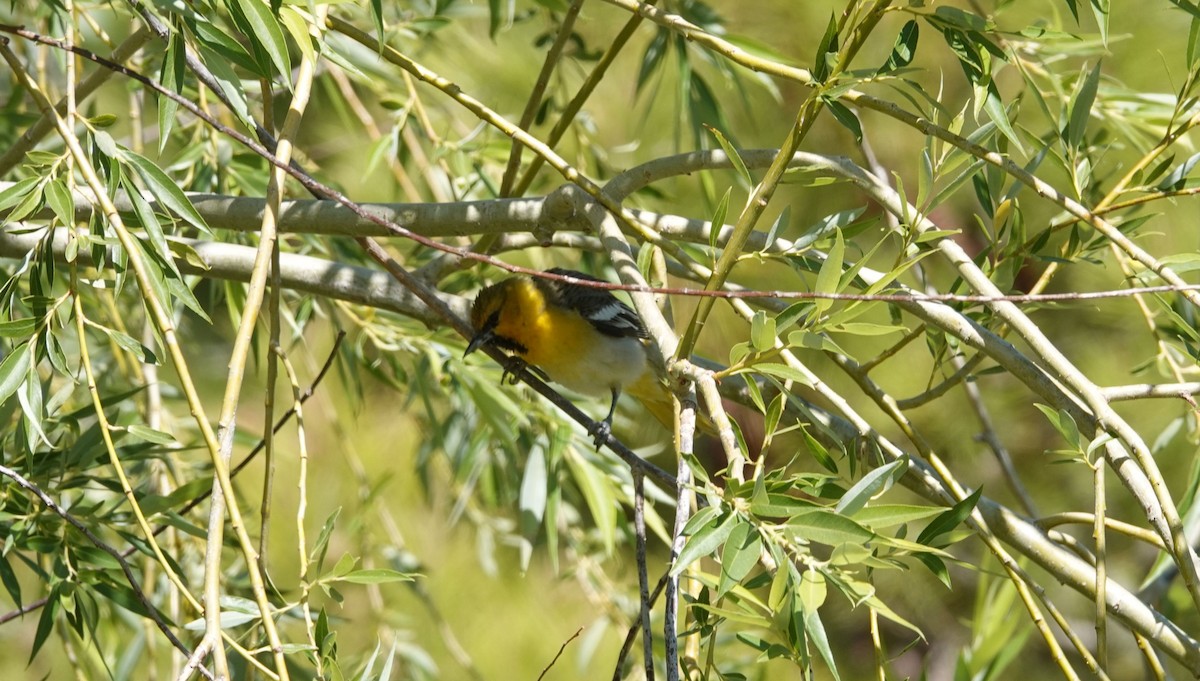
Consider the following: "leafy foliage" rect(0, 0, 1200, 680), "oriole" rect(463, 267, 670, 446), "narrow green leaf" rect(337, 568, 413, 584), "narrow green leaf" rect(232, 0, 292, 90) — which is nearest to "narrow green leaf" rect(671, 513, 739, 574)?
"leafy foliage" rect(0, 0, 1200, 680)

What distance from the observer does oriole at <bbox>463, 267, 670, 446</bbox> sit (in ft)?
8.36

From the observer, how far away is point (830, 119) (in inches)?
155

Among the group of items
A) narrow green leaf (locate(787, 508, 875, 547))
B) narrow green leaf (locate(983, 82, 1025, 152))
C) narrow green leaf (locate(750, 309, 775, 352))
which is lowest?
narrow green leaf (locate(787, 508, 875, 547))

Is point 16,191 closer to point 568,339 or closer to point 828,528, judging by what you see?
point 828,528

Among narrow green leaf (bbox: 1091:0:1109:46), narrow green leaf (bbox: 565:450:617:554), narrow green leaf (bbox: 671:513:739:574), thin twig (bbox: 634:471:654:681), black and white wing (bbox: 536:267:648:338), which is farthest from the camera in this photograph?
black and white wing (bbox: 536:267:648:338)

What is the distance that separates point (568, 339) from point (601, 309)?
162mm

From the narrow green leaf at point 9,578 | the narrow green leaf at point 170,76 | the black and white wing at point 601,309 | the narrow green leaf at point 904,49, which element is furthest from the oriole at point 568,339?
the narrow green leaf at point 904,49

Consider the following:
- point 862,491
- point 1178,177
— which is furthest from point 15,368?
point 1178,177

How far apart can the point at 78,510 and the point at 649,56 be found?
4.47 feet

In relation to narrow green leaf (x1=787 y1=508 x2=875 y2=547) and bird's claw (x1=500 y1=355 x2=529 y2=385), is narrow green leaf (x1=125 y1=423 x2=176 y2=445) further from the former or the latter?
narrow green leaf (x1=787 y1=508 x2=875 y2=547)

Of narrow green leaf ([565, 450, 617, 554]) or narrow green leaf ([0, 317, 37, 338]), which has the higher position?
narrow green leaf ([0, 317, 37, 338])

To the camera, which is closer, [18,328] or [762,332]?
[762,332]

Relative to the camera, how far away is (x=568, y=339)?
2.65 m

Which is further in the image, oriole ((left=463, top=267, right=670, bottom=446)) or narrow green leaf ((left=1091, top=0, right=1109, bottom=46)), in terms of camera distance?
oriole ((left=463, top=267, right=670, bottom=446))
